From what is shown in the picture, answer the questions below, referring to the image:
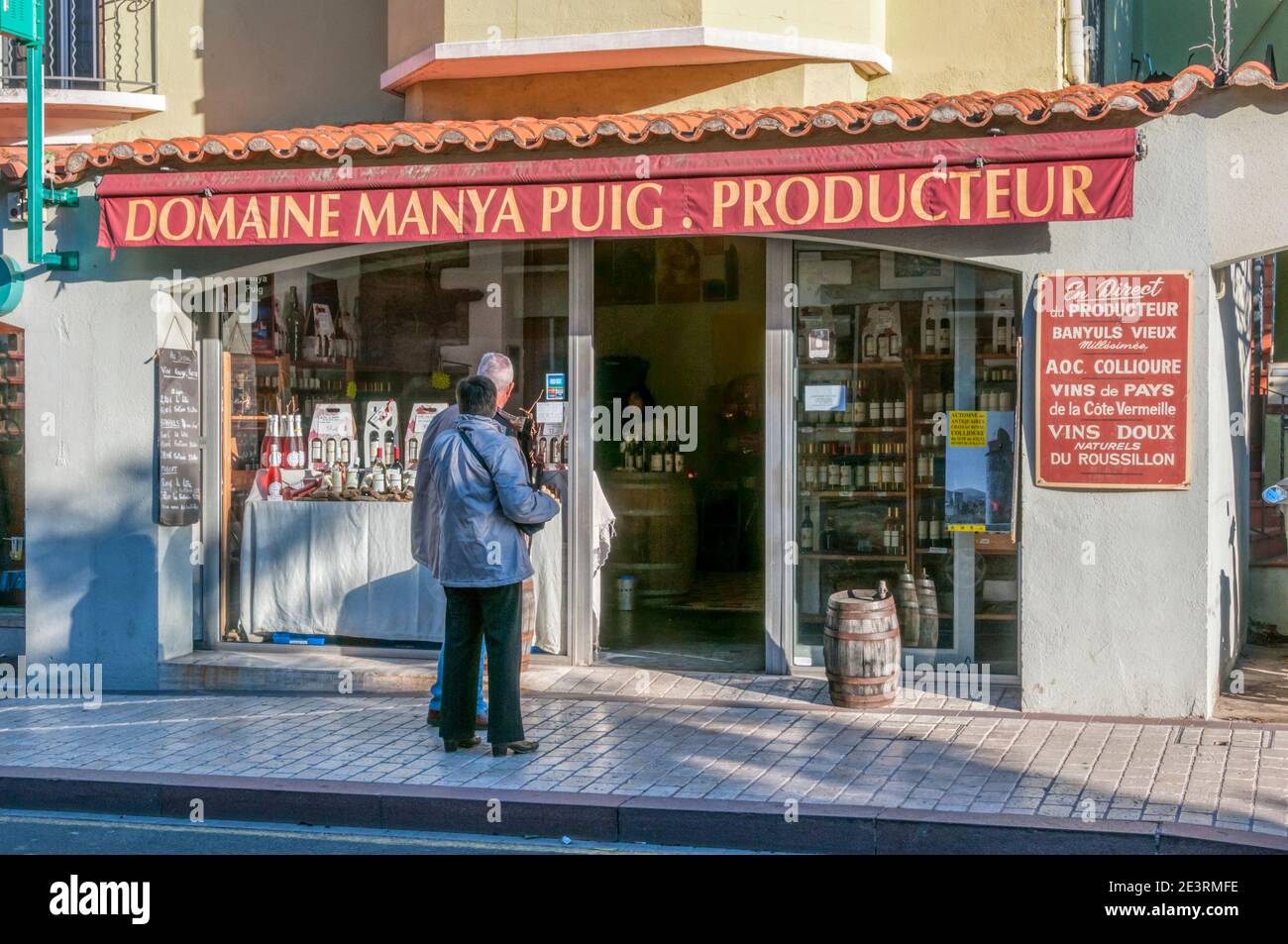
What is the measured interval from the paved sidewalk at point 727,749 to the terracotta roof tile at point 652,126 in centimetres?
338

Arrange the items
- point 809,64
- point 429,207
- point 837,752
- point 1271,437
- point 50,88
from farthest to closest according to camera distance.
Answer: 1. point 1271,437
2. point 50,88
3. point 809,64
4. point 429,207
5. point 837,752

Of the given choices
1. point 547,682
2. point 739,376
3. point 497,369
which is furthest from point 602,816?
point 739,376

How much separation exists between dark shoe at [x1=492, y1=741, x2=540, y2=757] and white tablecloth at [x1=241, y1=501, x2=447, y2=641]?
2414 millimetres

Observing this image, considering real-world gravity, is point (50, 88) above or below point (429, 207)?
above

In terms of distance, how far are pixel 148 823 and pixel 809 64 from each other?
620 centimetres

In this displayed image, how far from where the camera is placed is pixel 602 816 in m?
6.45

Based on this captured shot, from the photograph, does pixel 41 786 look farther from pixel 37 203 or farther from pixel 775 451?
pixel 775 451

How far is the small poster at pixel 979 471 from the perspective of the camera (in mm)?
9016

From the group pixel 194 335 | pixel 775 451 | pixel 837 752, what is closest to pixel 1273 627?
pixel 775 451

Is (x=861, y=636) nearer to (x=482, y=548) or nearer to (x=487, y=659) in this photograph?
(x=487, y=659)

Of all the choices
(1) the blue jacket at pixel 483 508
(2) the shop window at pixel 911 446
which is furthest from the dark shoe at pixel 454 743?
(2) the shop window at pixel 911 446

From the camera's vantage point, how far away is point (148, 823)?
6867 millimetres

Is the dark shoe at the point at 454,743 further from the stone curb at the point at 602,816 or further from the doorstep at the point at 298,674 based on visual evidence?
the doorstep at the point at 298,674

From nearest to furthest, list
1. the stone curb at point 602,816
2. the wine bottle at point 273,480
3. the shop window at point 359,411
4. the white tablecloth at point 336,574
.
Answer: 1. the stone curb at point 602,816
2. the shop window at point 359,411
3. the white tablecloth at point 336,574
4. the wine bottle at point 273,480
